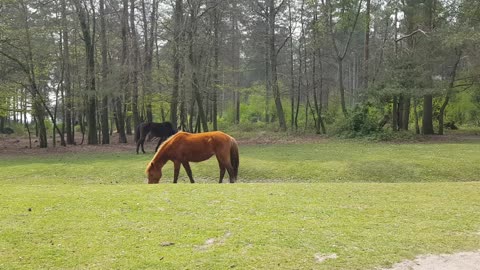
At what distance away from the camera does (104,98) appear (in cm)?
2692

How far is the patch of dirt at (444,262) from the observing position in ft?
14.5

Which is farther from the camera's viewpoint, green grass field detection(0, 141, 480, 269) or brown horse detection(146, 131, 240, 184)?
brown horse detection(146, 131, 240, 184)

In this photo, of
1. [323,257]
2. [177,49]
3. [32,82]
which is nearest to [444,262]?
[323,257]

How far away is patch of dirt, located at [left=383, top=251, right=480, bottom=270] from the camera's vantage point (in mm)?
4430

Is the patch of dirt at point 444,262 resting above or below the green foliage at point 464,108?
below

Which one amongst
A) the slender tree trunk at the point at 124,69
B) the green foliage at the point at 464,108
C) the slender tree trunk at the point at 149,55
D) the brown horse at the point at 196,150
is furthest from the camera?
the green foliage at the point at 464,108

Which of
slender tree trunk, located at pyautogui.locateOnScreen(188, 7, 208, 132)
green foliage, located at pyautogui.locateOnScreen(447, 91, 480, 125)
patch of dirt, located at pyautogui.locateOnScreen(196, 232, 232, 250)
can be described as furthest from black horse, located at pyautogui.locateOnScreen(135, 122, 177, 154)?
green foliage, located at pyautogui.locateOnScreen(447, 91, 480, 125)

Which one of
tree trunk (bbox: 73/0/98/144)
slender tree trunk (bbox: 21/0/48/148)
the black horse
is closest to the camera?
the black horse

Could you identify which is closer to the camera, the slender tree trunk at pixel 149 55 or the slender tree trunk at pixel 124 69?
the slender tree trunk at pixel 124 69

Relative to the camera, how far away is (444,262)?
4590 millimetres

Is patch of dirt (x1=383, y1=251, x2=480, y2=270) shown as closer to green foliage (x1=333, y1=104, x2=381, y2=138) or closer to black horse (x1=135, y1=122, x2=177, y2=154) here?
black horse (x1=135, y1=122, x2=177, y2=154)

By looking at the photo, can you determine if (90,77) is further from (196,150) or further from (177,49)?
(196,150)

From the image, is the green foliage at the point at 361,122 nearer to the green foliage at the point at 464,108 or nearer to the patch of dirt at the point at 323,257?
the green foliage at the point at 464,108

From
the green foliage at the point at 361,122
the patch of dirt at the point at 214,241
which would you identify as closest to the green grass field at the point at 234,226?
the patch of dirt at the point at 214,241
